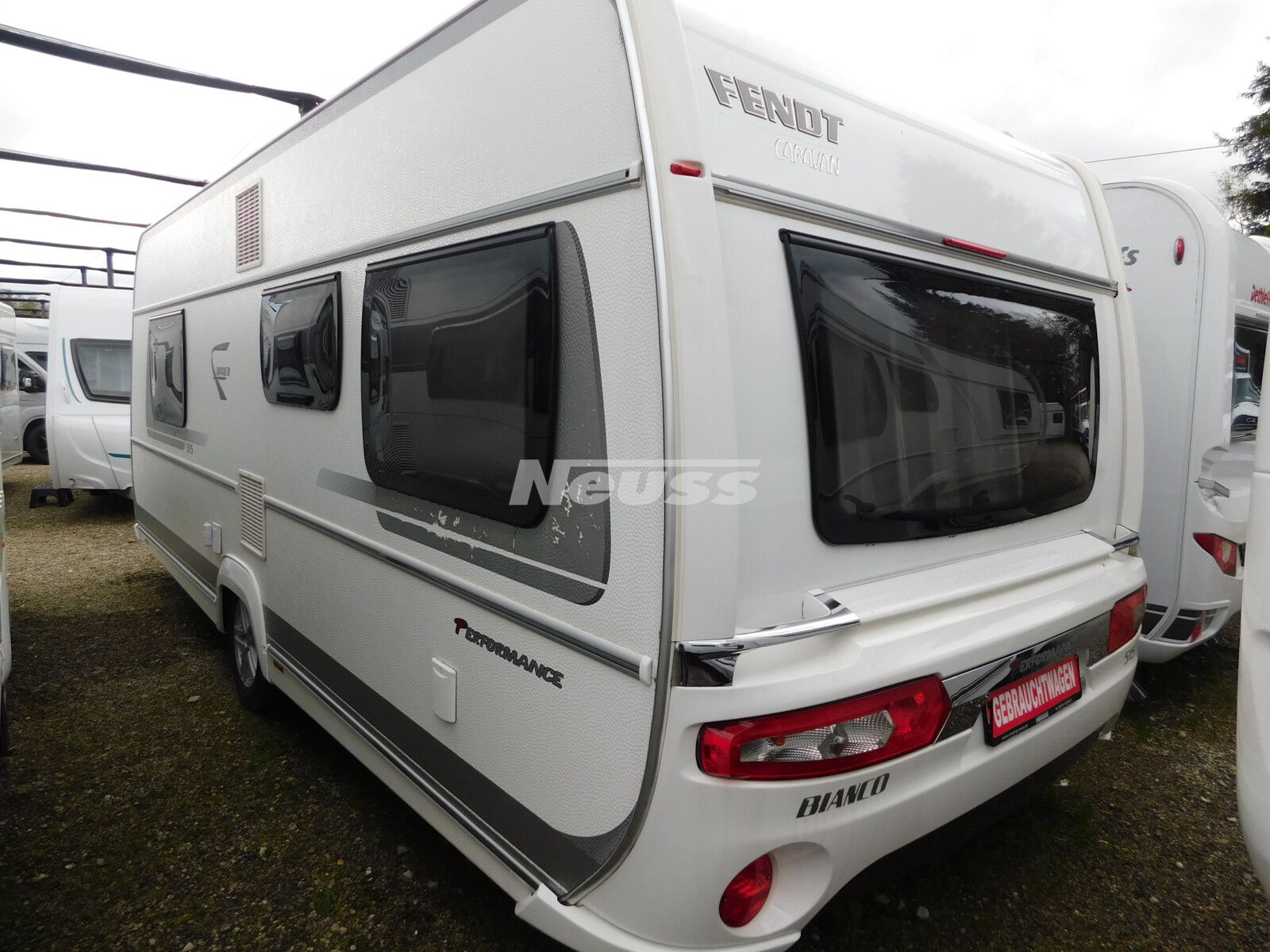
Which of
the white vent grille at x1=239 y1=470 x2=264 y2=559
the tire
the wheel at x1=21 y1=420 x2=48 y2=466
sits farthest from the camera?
the wheel at x1=21 y1=420 x2=48 y2=466

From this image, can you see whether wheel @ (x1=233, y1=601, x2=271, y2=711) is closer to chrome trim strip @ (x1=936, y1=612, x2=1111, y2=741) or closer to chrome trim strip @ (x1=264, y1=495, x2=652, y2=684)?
chrome trim strip @ (x1=264, y1=495, x2=652, y2=684)

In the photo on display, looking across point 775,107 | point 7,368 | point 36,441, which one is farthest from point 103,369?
point 775,107

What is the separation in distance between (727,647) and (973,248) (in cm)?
135

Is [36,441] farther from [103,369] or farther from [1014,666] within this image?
[1014,666]

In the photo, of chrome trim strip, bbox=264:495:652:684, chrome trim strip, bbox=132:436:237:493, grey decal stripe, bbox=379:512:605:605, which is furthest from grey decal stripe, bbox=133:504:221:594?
grey decal stripe, bbox=379:512:605:605

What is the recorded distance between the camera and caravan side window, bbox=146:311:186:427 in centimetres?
445

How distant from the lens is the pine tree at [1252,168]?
18953mm

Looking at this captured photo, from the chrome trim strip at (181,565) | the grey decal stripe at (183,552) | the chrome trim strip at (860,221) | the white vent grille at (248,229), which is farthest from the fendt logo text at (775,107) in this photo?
the chrome trim strip at (181,565)

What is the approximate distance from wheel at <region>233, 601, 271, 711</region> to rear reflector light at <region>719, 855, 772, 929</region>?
255 centimetres

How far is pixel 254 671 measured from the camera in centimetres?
365

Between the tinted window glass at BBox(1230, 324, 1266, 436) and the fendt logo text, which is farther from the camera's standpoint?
the tinted window glass at BBox(1230, 324, 1266, 436)

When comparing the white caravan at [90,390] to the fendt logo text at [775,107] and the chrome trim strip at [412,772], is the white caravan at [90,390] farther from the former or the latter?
the fendt logo text at [775,107]

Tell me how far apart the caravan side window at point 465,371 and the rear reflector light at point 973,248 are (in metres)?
1.05

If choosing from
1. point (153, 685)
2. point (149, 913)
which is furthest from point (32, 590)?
point (149, 913)
